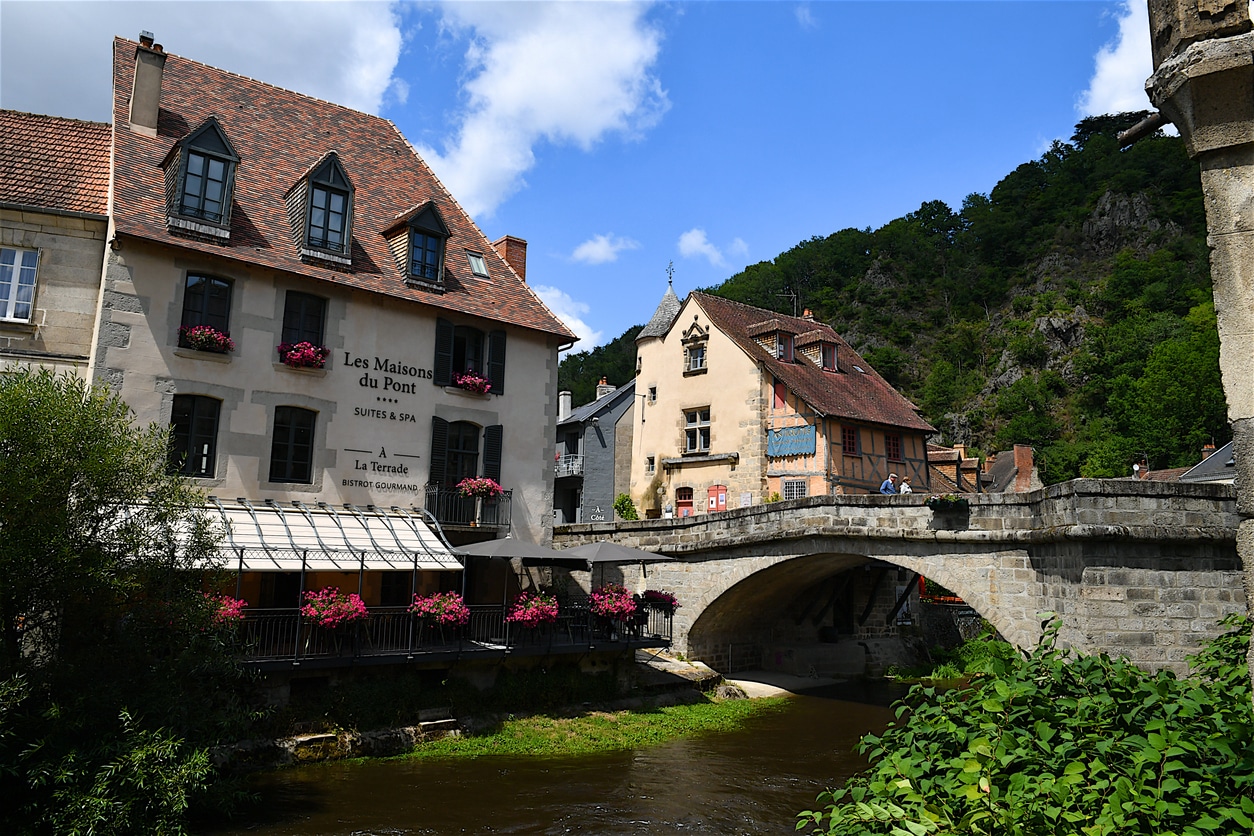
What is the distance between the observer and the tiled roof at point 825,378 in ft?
87.5

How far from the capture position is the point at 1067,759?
475 cm

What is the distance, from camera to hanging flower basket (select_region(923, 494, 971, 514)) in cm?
1526

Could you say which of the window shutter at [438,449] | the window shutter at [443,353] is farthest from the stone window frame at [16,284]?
the window shutter at [438,449]

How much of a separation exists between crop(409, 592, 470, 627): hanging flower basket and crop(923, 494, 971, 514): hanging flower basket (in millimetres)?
8741

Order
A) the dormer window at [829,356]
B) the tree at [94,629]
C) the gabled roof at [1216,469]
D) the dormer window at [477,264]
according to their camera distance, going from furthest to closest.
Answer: the dormer window at [829,356] < the gabled roof at [1216,469] < the dormer window at [477,264] < the tree at [94,629]

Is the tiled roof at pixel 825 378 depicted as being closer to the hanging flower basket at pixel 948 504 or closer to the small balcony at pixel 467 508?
the hanging flower basket at pixel 948 504

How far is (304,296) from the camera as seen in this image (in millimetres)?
15594

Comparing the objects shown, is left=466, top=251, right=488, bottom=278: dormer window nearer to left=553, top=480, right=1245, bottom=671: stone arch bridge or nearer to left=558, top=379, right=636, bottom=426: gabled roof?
left=553, top=480, right=1245, bottom=671: stone arch bridge

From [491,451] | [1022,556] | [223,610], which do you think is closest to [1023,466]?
[1022,556]

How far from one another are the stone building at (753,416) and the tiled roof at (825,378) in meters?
0.06

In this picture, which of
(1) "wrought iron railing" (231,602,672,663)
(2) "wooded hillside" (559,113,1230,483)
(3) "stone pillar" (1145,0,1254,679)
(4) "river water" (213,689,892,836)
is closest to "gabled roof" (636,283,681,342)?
(1) "wrought iron railing" (231,602,672,663)

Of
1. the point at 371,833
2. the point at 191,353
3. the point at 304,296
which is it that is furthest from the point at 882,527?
the point at 191,353

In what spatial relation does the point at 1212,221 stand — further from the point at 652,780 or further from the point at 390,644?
the point at 390,644

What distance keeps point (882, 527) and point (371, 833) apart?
1083 centimetres
